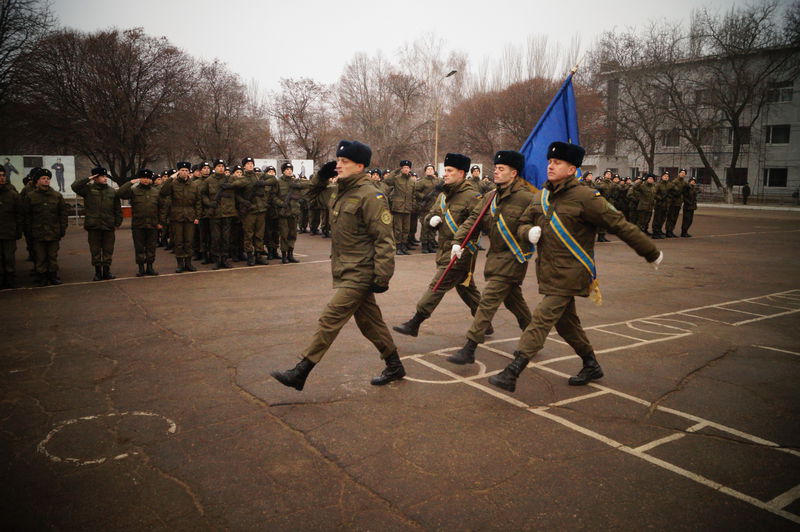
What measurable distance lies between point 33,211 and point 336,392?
26.0ft

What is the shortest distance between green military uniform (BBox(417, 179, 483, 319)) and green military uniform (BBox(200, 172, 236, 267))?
6400mm

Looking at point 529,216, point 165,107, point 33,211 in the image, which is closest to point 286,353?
point 529,216

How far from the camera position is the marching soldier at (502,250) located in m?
5.51

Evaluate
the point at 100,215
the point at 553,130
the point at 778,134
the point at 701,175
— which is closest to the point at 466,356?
the point at 553,130

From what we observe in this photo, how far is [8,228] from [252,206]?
4.47m

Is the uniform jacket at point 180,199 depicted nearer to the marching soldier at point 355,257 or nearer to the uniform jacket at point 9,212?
the uniform jacket at point 9,212

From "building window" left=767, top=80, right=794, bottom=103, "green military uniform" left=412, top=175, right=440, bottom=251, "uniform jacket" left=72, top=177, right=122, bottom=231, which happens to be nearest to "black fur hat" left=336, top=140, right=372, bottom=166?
"uniform jacket" left=72, top=177, right=122, bottom=231

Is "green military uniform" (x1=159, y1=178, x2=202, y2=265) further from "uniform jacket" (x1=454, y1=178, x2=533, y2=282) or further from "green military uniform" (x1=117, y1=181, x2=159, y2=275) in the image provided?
"uniform jacket" (x1=454, y1=178, x2=533, y2=282)

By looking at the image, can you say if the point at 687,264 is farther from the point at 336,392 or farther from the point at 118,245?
the point at 118,245

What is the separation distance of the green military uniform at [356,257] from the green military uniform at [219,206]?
25.1 ft

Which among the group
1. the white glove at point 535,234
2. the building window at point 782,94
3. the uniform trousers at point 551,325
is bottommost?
the uniform trousers at point 551,325

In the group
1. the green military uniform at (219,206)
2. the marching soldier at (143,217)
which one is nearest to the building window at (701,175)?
the green military uniform at (219,206)

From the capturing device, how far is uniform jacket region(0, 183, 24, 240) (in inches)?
364

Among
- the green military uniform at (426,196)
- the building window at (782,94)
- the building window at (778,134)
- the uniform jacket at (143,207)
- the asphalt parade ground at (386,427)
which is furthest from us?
the building window at (778,134)
